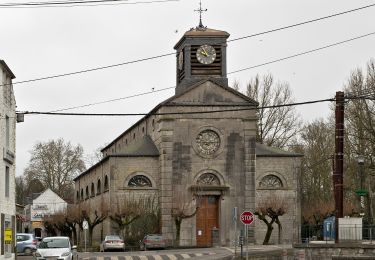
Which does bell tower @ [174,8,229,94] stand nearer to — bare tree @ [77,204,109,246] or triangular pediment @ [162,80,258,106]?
triangular pediment @ [162,80,258,106]

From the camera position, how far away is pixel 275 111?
80.7m

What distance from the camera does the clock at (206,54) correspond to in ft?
214

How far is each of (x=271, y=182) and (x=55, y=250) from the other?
33366 mm

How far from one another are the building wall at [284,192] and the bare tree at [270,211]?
1.37 metres

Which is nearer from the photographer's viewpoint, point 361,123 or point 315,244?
point 315,244

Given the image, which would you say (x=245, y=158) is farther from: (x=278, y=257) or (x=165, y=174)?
(x=278, y=257)

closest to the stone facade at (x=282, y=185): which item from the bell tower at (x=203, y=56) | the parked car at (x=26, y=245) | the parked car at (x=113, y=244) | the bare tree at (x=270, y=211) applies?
the bare tree at (x=270, y=211)

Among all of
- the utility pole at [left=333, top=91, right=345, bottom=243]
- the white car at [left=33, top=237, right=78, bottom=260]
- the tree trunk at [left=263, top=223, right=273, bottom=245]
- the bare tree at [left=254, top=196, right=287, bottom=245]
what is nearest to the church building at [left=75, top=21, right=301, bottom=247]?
the bare tree at [left=254, top=196, right=287, bottom=245]

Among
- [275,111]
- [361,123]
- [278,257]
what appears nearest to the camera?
[278,257]

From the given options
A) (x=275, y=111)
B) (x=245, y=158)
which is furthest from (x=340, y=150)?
(x=275, y=111)

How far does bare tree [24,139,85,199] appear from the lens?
4358 inches

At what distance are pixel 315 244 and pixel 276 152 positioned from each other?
27925 millimetres

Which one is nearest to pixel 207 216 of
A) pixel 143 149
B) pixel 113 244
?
pixel 143 149

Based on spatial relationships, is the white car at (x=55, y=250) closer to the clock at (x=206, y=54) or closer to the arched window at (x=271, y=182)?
the arched window at (x=271, y=182)
